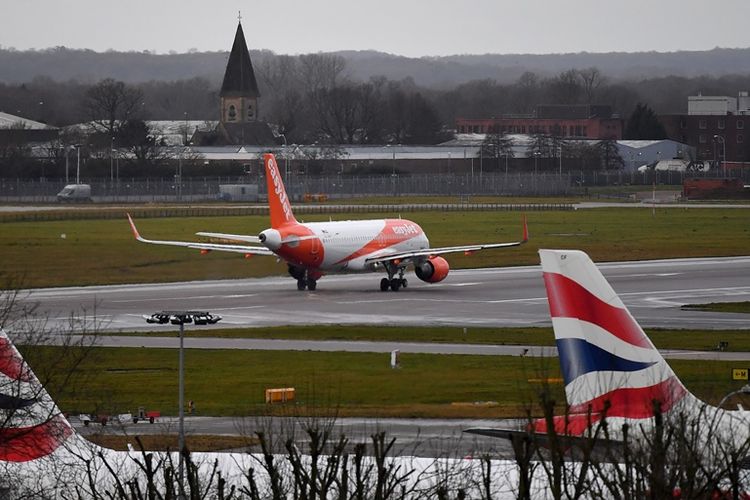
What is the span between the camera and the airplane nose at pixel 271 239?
81.6 m

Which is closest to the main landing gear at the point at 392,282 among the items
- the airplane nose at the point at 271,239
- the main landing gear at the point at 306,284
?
the main landing gear at the point at 306,284

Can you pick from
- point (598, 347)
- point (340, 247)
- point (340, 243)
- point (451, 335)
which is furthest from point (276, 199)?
point (598, 347)

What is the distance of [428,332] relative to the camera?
219 feet

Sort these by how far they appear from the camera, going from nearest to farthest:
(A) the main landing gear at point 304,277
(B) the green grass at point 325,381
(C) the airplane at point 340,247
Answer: (B) the green grass at point 325,381, (C) the airplane at point 340,247, (A) the main landing gear at point 304,277

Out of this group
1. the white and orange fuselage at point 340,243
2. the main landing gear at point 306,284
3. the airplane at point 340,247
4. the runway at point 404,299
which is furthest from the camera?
the main landing gear at point 306,284

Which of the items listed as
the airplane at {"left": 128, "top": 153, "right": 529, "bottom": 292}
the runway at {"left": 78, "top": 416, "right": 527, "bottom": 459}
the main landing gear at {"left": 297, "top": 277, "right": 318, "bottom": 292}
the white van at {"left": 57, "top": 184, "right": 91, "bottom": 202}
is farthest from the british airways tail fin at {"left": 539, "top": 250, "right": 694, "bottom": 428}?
the white van at {"left": 57, "top": 184, "right": 91, "bottom": 202}

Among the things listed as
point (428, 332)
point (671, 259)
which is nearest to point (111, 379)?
point (428, 332)

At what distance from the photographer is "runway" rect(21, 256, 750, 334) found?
2827 inches

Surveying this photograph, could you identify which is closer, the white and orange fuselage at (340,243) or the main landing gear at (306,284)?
the white and orange fuselage at (340,243)

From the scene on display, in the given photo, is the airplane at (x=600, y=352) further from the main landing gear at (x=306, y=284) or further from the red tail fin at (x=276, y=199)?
the main landing gear at (x=306, y=284)

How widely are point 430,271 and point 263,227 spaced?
49183mm

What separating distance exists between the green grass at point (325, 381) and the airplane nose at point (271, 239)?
70.6 feet

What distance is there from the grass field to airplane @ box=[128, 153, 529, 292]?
11203 millimetres

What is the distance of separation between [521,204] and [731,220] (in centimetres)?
3424
